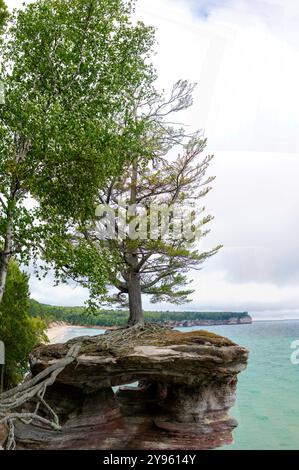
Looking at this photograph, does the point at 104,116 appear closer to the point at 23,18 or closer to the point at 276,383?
the point at 23,18

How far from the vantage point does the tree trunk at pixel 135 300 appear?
12.5 metres

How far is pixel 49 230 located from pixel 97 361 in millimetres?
3588

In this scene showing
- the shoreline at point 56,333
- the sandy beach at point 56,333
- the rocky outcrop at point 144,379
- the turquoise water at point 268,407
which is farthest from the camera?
the sandy beach at point 56,333

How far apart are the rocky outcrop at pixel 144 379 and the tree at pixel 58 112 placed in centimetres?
339

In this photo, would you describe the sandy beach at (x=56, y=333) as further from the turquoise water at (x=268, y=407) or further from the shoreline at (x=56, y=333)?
the turquoise water at (x=268, y=407)

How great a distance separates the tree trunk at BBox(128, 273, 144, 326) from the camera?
1253cm

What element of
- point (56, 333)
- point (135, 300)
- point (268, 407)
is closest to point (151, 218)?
point (135, 300)

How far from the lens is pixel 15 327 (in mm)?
17047

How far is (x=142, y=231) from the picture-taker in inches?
500

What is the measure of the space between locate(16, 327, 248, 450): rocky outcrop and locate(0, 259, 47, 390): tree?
6.24 metres

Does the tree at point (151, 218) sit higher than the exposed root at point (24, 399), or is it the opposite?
the tree at point (151, 218)

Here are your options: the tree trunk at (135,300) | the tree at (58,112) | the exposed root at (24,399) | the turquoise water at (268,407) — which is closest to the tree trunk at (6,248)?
the tree at (58,112)

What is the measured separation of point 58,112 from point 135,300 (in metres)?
6.57

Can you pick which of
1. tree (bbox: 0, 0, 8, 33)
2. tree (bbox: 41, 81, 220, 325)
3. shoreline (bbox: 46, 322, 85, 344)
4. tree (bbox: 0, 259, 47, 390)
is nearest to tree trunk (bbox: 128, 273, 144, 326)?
tree (bbox: 41, 81, 220, 325)
